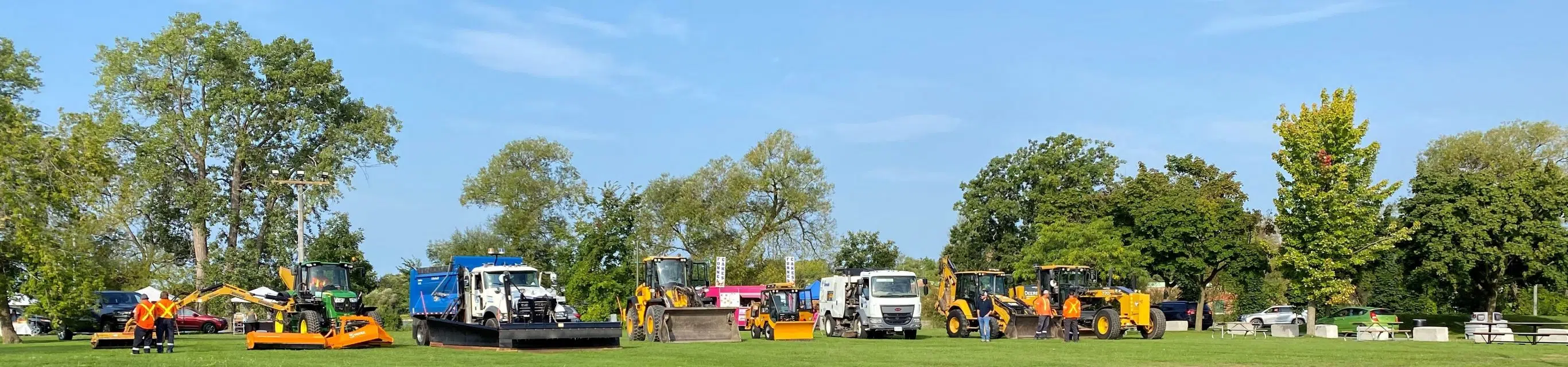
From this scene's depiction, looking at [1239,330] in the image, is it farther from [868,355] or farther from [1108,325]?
[868,355]

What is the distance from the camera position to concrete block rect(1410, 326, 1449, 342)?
31172 millimetres

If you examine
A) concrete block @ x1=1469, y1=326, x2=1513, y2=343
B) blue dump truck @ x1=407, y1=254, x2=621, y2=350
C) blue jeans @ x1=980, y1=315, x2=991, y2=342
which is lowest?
concrete block @ x1=1469, y1=326, x2=1513, y2=343

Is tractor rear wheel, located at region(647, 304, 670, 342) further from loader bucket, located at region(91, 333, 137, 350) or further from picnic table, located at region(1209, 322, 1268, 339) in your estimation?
picnic table, located at region(1209, 322, 1268, 339)

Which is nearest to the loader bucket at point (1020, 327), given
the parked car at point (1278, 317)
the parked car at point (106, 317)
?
the parked car at point (1278, 317)

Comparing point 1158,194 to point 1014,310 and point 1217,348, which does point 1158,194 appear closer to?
point 1014,310

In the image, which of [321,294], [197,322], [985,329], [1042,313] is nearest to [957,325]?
[985,329]

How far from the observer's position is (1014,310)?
105 feet

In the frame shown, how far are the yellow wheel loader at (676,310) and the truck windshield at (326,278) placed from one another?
6780 millimetres

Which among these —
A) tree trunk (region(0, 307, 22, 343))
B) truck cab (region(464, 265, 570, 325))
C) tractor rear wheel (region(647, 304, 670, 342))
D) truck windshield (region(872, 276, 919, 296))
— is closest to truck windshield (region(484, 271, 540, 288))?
truck cab (region(464, 265, 570, 325))

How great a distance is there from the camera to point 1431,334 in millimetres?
31484

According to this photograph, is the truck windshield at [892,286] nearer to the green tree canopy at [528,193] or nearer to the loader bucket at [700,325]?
the loader bucket at [700,325]

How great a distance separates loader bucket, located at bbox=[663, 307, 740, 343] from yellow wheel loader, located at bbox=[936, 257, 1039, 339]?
19.7 ft

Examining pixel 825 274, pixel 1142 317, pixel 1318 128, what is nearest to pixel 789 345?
pixel 1142 317

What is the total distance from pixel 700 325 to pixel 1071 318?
312 inches
